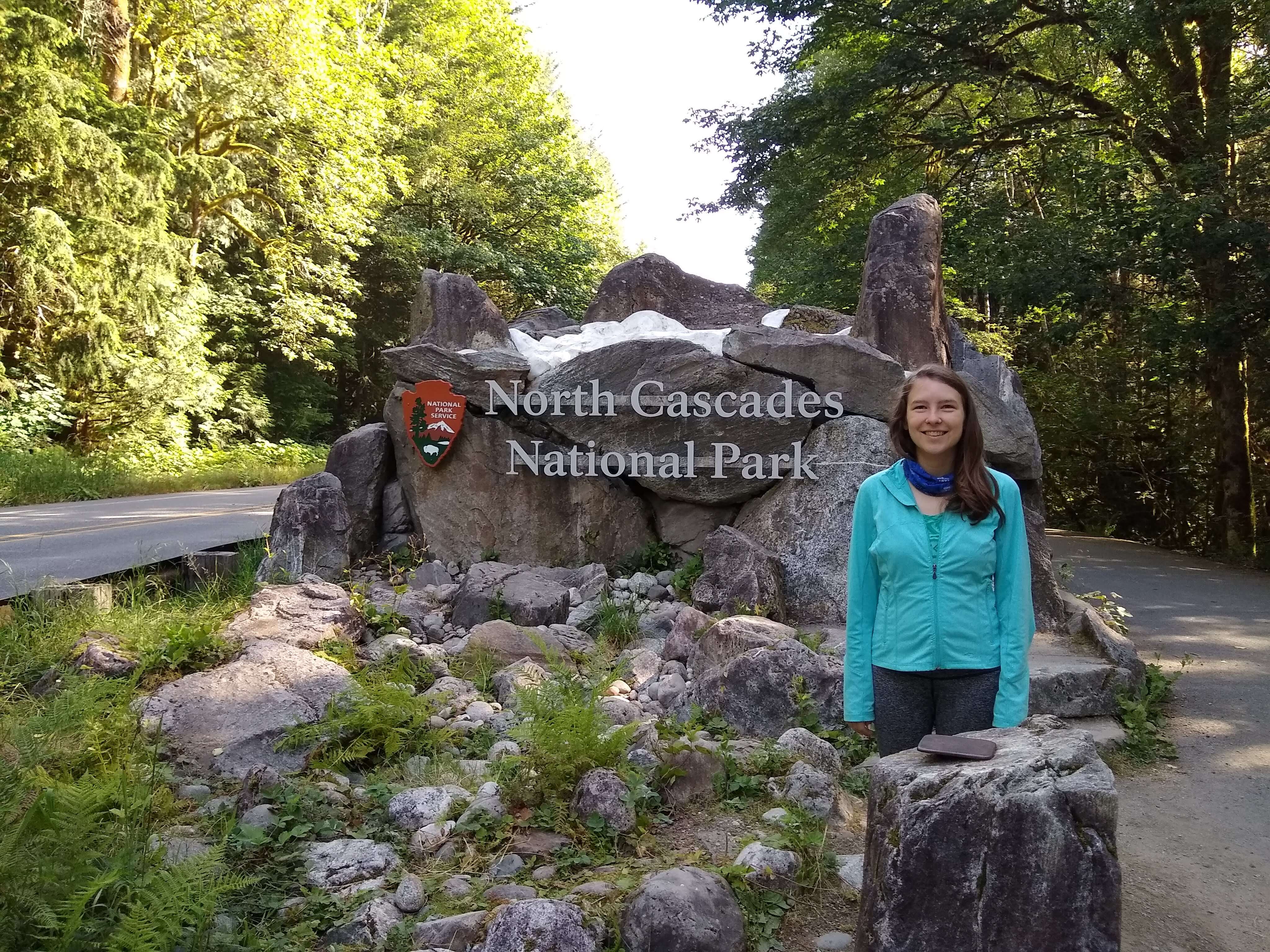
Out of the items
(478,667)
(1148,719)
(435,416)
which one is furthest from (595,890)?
(435,416)

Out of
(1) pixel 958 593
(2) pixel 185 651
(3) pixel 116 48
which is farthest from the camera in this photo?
(3) pixel 116 48

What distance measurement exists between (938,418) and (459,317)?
693cm

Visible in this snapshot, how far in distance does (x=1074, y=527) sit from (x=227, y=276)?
1839cm

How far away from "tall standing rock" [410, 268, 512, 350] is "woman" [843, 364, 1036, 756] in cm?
651

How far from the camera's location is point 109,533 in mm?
8828

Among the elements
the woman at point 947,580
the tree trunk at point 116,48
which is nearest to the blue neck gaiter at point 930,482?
the woman at point 947,580

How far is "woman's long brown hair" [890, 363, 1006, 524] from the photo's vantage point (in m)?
2.59

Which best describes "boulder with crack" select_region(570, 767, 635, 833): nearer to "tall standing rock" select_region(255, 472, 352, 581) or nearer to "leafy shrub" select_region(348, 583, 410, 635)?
"leafy shrub" select_region(348, 583, 410, 635)

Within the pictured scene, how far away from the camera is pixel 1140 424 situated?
15.4 m

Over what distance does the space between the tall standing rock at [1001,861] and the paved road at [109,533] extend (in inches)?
228

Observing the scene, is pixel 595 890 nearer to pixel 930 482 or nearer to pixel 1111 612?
pixel 930 482

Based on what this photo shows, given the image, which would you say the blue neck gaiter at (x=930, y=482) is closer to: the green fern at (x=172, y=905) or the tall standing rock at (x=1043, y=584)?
the green fern at (x=172, y=905)

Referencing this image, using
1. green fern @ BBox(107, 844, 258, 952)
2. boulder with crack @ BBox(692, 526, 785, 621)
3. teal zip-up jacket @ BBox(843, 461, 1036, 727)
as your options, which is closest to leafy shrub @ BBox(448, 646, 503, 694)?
boulder with crack @ BBox(692, 526, 785, 621)

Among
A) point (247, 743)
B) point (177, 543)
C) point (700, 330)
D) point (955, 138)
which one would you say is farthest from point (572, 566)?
point (955, 138)
